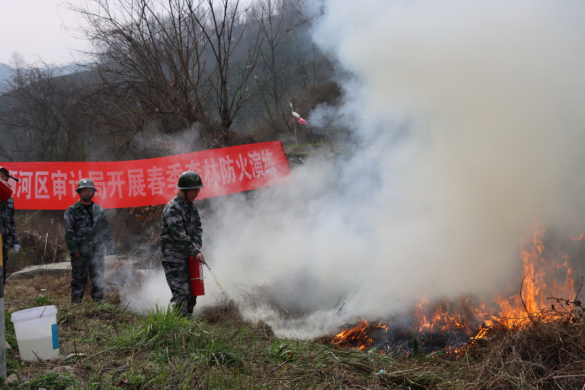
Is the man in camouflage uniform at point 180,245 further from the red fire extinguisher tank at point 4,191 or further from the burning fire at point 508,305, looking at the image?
the red fire extinguisher tank at point 4,191

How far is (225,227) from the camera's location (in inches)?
342

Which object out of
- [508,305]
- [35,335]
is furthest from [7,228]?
[508,305]

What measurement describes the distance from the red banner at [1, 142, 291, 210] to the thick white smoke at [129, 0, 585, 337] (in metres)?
1.55

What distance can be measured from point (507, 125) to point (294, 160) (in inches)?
229

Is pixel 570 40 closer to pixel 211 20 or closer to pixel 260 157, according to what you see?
pixel 260 157

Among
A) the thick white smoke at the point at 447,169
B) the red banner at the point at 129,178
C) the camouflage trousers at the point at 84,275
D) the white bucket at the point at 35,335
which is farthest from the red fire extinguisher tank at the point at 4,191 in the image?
the red banner at the point at 129,178

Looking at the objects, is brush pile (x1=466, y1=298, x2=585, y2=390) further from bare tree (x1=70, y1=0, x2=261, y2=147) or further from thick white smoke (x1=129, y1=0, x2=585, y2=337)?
bare tree (x1=70, y1=0, x2=261, y2=147)

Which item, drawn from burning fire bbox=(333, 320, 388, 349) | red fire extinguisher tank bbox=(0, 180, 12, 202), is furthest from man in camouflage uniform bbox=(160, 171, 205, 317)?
red fire extinguisher tank bbox=(0, 180, 12, 202)

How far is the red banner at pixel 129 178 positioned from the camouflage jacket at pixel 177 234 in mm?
3511

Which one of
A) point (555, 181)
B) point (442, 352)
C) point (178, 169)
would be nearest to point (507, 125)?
point (555, 181)

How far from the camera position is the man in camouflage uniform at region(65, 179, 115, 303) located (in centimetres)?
618

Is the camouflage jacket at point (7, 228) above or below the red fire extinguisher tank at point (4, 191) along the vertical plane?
above

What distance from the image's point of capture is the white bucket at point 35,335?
3139 millimetres

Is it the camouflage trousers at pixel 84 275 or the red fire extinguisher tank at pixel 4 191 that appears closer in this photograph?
the red fire extinguisher tank at pixel 4 191
